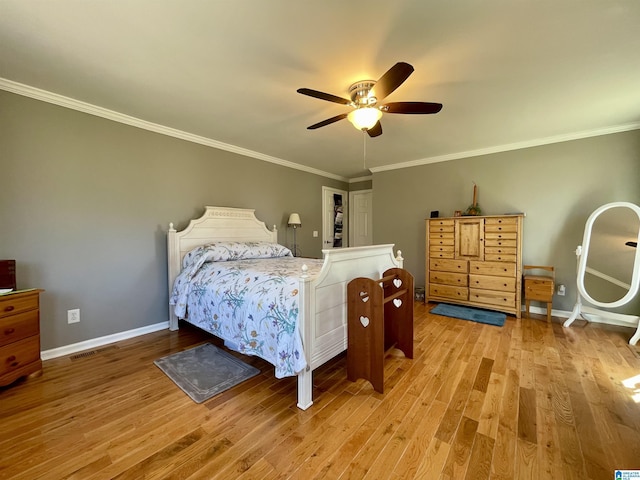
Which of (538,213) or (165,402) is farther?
(538,213)

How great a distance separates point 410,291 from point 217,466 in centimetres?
184

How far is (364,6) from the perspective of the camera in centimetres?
Answer: 145

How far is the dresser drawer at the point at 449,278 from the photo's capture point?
156 inches

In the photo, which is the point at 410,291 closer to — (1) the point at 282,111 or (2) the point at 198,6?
(1) the point at 282,111

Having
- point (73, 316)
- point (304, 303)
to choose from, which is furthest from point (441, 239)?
point (73, 316)

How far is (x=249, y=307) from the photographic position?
6.73 feet

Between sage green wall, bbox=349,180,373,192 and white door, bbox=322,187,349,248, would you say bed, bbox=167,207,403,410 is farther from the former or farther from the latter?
sage green wall, bbox=349,180,373,192

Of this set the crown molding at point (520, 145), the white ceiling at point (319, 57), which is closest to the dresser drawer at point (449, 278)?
the crown molding at point (520, 145)

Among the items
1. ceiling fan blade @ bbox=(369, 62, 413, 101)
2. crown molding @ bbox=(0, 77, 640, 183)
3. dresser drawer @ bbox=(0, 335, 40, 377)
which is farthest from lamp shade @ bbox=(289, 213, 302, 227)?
dresser drawer @ bbox=(0, 335, 40, 377)

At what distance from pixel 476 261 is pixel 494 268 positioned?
9.4 inches

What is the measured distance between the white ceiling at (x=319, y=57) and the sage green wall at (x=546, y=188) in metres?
0.48

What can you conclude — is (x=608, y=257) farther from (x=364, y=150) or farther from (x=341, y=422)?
(x=341, y=422)

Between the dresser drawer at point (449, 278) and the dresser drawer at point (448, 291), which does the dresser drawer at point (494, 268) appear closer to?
the dresser drawer at point (449, 278)

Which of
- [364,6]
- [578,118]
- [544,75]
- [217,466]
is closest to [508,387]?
[217,466]
